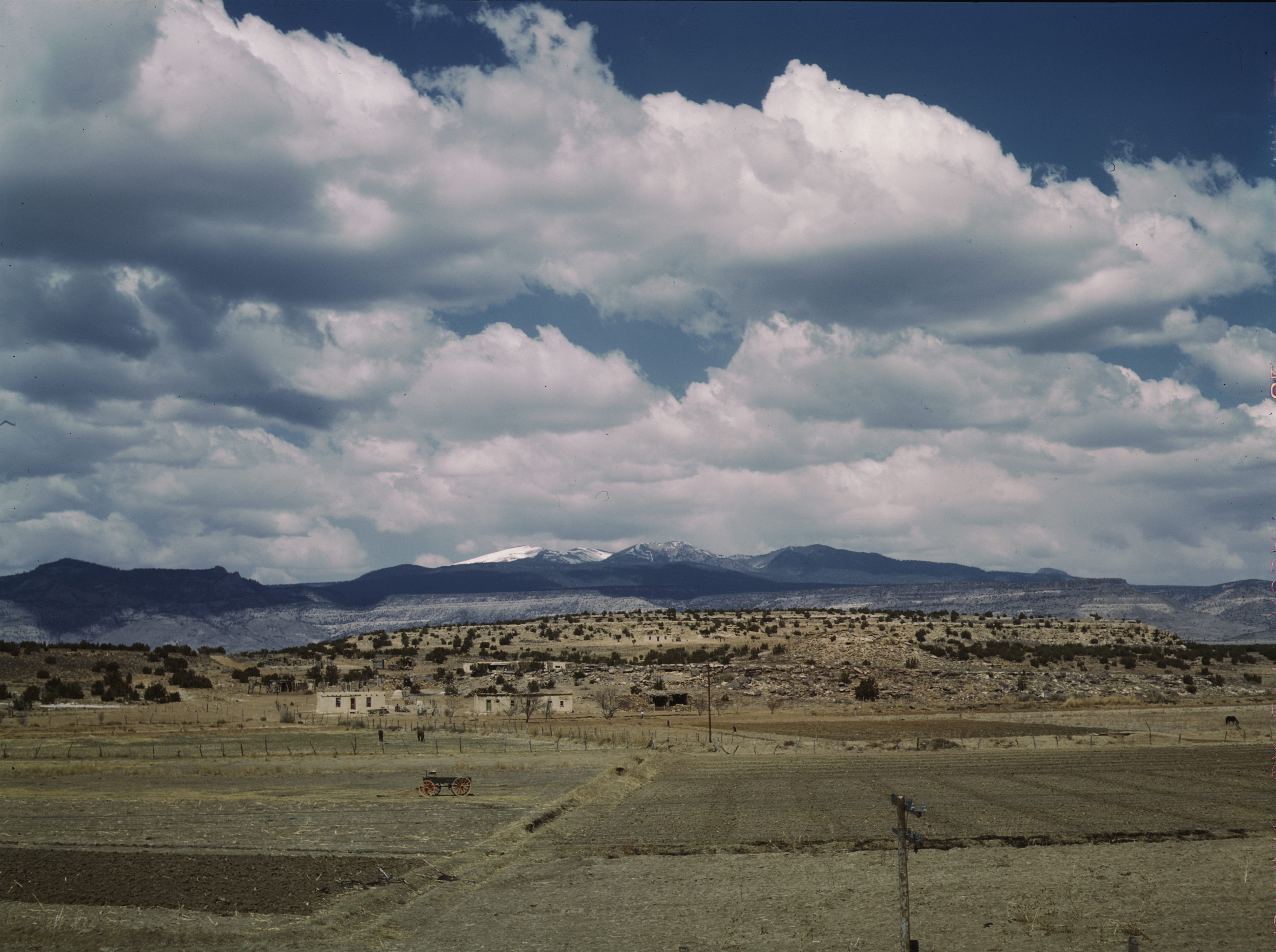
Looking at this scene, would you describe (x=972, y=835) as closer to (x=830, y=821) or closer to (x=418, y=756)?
(x=830, y=821)

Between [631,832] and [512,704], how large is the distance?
5585cm

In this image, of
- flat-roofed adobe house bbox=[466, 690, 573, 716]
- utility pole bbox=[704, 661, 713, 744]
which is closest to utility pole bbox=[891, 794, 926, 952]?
utility pole bbox=[704, 661, 713, 744]

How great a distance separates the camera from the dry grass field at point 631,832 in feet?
69.2

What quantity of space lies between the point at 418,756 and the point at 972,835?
34.4 meters

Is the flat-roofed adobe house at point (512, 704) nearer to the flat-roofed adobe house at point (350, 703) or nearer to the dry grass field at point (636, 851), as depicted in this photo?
the flat-roofed adobe house at point (350, 703)

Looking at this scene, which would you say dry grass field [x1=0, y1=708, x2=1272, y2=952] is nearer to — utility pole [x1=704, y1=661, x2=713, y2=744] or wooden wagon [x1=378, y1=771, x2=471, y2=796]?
wooden wagon [x1=378, y1=771, x2=471, y2=796]

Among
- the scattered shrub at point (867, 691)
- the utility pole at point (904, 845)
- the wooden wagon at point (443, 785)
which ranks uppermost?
the utility pole at point (904, 845)

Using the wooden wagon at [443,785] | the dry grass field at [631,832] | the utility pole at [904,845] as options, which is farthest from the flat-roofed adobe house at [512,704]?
the utility pole at [904,845]

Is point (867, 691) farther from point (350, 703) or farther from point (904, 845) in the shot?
point (904, 845)

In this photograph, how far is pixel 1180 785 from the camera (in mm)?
40594

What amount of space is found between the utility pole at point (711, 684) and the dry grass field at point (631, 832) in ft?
7.28

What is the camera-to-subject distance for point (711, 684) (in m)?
93.2

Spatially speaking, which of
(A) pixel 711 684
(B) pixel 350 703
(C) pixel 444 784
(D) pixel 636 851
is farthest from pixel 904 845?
(A) pixel 711 684

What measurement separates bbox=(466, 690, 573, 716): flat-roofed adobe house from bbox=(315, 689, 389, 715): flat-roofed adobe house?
8.15 metres
